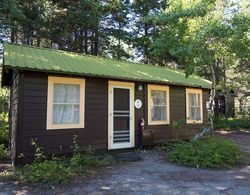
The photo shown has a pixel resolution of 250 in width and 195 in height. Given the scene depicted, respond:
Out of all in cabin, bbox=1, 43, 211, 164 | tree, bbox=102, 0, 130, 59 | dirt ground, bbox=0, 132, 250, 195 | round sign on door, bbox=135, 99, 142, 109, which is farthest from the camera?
tree, bbox=102, 0, 130, 59

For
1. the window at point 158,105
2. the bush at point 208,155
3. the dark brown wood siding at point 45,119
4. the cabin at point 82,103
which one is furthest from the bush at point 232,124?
the dark brown wood siding at point 45,119

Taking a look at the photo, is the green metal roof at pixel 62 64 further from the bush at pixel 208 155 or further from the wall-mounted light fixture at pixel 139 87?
the bush at pixel 208 155

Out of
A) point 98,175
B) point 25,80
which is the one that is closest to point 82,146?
point 98,175

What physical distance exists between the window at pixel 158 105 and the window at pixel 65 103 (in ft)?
9.12

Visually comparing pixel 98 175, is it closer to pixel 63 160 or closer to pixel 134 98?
pixel 63 160

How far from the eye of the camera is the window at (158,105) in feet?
31.6

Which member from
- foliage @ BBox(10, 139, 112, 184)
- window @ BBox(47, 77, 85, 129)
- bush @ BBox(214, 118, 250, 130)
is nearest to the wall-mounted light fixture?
window @ BBox(47, 77, 85, 129)

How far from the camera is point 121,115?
345 inches

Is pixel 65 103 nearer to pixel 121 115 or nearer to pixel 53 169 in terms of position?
pixel 121 115

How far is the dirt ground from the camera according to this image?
490 centimetres

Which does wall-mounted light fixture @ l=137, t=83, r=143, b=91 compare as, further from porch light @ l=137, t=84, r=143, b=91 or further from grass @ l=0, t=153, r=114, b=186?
grass @ l=0, t=153, r=114, b=186

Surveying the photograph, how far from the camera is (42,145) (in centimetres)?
704

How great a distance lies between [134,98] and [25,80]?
365cm

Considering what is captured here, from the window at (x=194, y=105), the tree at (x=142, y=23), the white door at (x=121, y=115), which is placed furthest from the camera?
the tree at (x=142, y=23)
